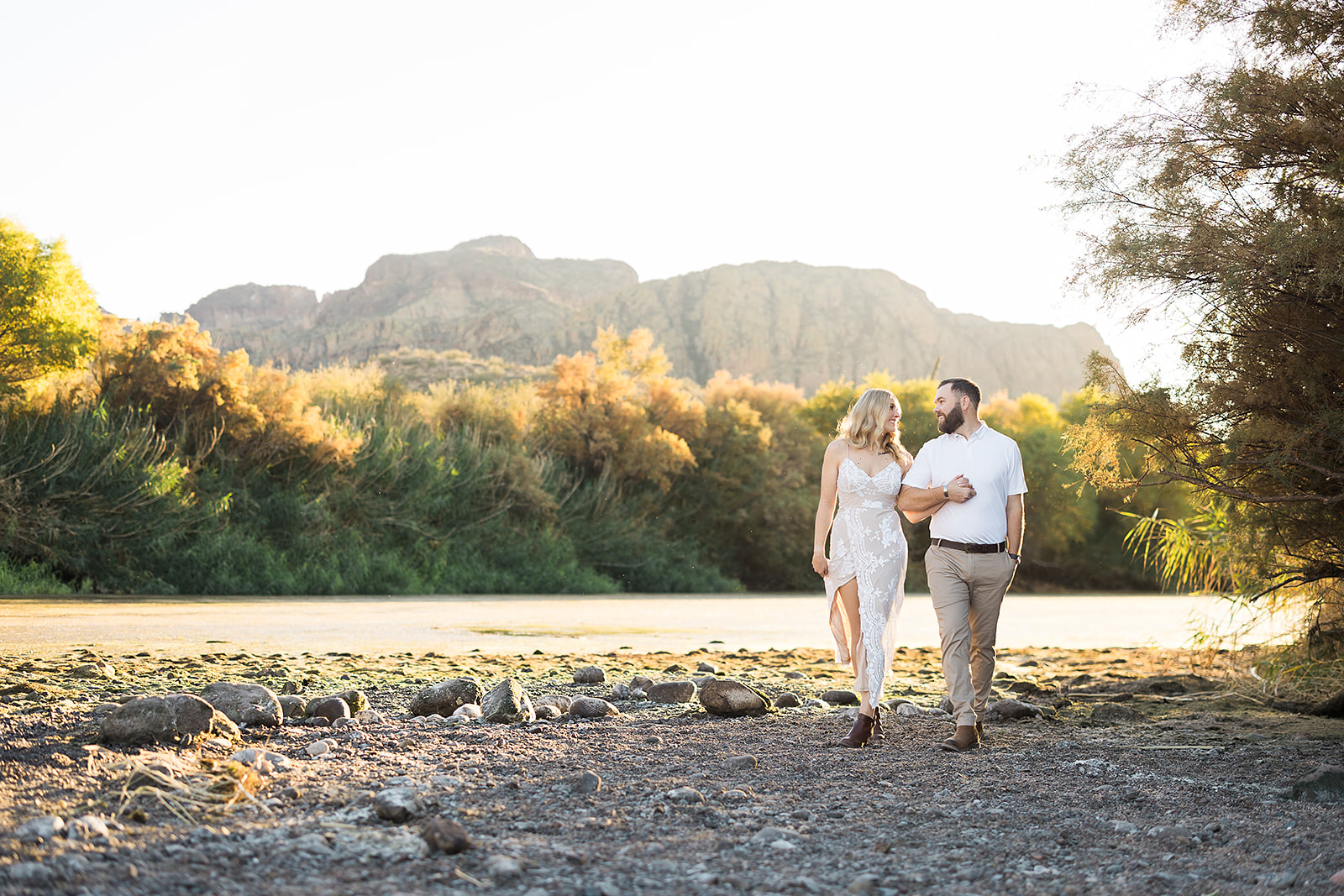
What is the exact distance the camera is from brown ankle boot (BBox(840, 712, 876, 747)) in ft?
19.2

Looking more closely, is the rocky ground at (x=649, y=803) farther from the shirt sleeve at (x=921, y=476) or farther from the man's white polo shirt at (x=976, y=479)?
the shirt sleeve at (x=921, y=476)

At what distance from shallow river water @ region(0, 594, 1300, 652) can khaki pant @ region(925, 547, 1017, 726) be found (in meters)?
4.27

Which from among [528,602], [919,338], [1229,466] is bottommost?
[528,602]

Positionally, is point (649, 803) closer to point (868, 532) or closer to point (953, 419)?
point (868, 532)

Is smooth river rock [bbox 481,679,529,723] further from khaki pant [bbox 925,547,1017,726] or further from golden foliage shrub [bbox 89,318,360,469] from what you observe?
golden foliage shrub [bbox 89,318,360,469]

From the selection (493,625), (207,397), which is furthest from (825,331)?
(493,625)

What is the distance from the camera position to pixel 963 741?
19.2 feet

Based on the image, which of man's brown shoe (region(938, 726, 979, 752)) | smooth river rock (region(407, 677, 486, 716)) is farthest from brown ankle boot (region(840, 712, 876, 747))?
smooth river rock (region(407, 677, 486, 716))

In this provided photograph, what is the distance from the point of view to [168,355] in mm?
20875

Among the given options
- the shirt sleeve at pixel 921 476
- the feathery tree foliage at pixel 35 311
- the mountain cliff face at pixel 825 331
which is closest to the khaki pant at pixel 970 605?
the shirt sleeve at pixel 921 476

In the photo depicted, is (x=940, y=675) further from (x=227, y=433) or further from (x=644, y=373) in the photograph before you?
(x=644, y=373)

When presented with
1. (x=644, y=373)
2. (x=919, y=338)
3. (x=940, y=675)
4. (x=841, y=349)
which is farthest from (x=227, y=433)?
(x=919, y=338)

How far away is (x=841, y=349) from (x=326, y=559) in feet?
382

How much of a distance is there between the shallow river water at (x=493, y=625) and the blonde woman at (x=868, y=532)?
4.73 meters
